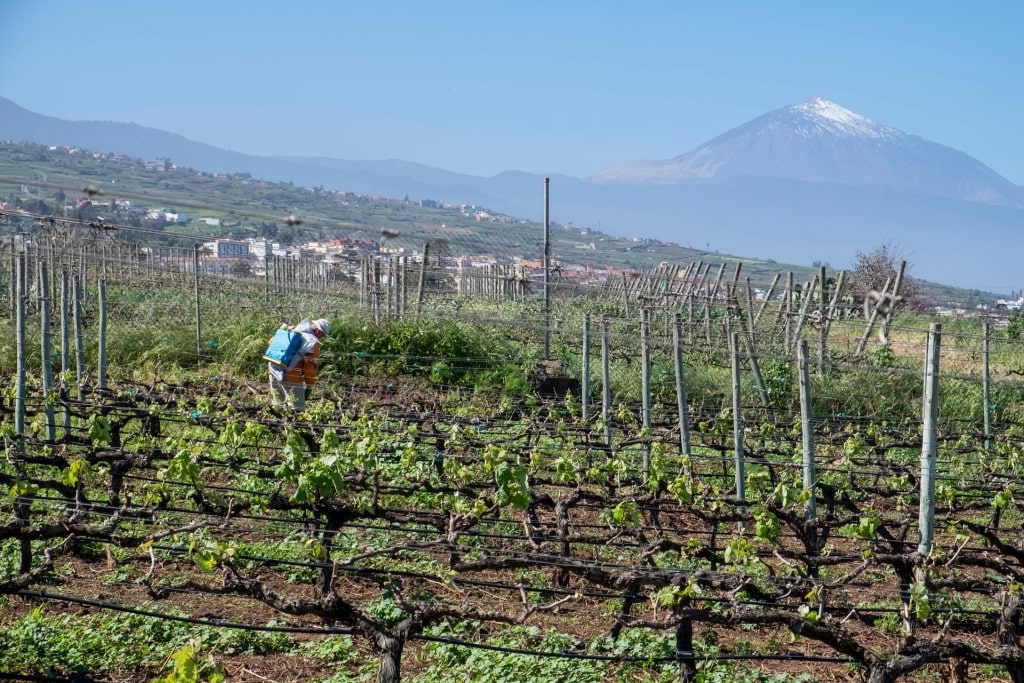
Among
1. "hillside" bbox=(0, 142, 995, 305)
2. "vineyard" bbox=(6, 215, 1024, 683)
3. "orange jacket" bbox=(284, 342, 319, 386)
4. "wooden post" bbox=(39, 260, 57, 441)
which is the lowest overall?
"vineyard" bbox=(6, 215, 1024, 683)

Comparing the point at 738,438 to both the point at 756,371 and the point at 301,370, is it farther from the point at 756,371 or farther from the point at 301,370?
the point at 301,370

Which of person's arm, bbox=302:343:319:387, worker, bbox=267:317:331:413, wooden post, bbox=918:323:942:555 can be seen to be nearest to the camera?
wooden post, bbox=918:323:942:555

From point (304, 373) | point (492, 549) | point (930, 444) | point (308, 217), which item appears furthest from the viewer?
point (308, 217)

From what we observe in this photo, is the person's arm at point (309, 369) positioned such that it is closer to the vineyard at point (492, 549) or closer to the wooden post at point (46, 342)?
the vineyard at point (492, 549)

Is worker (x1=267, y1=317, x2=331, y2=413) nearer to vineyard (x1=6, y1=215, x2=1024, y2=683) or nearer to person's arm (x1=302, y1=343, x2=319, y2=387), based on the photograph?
person's arm (x1=302, y1=343, x2=319, y2=387)

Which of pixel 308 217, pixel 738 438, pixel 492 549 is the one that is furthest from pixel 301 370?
pixel 308 217

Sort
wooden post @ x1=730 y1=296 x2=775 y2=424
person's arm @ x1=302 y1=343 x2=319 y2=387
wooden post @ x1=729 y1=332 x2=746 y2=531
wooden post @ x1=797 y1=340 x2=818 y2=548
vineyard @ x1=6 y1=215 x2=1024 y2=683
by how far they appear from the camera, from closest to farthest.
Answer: vineyard @ x1=6 y1=215 x2=1024 y2=683, wooden post @ x1=797 y1=340 x2=818 y2=548, wooden post @ x1=729 y1=332 x2=746 y2=531, wooden post @ x1=730 y1=296 x2=775 y2=424, person's arm @ x1=302 y1=343 x2=319 y2=387

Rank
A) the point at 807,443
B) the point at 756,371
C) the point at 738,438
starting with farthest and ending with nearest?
the point at 756,371 < the point at 738,438 < the point at 807,443

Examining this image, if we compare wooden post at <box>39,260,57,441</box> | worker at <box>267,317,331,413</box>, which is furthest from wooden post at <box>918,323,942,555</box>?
worker at <box>267,317,331,413</box>

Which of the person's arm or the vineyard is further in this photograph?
the person's arm

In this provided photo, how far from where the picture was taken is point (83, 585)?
20.1ft

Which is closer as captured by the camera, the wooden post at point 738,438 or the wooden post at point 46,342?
the wooden post at point 738,438

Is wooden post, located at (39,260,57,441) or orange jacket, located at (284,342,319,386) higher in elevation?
wooden post, located at (39,260,57,441)

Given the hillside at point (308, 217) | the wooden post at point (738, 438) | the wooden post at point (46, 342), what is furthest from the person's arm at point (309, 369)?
the wooden post at point (738, 438)
